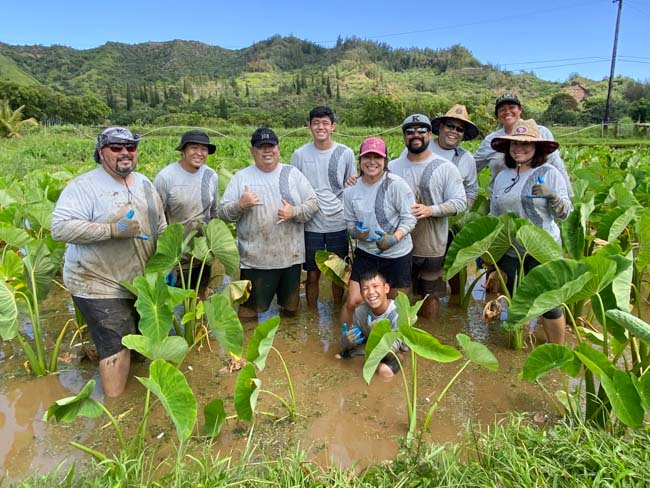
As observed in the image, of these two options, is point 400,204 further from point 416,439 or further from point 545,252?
point 416,439

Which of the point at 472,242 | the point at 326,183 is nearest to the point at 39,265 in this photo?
the point at 326,183

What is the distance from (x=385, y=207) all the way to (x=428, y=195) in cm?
46

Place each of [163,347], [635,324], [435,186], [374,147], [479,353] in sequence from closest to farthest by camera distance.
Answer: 1. [635,324]
2. [479,353]
3. [163,347]
4. [374,147]
5. [435,186]

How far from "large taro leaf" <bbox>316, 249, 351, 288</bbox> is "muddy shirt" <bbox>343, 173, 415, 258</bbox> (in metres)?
0.45

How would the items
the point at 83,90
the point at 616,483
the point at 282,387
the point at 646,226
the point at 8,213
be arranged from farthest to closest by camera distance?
the point at 83,90, the point at 8,213, the point at 282,387, the point at 646,226, the point at 616,483

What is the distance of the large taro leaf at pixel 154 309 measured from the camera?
101 inches

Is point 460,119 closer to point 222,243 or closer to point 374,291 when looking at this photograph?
point 374,291

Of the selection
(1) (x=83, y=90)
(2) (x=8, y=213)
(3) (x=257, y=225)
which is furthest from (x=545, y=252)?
(1) (x=83, y=90)

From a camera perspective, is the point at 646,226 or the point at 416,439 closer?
the point at 416,439

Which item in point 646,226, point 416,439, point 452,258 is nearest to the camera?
point 416,439

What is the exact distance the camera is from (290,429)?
2.55 meters

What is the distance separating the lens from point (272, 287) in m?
3.88

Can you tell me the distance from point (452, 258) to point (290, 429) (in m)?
1.52

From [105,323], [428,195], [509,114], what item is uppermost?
[509,114]
